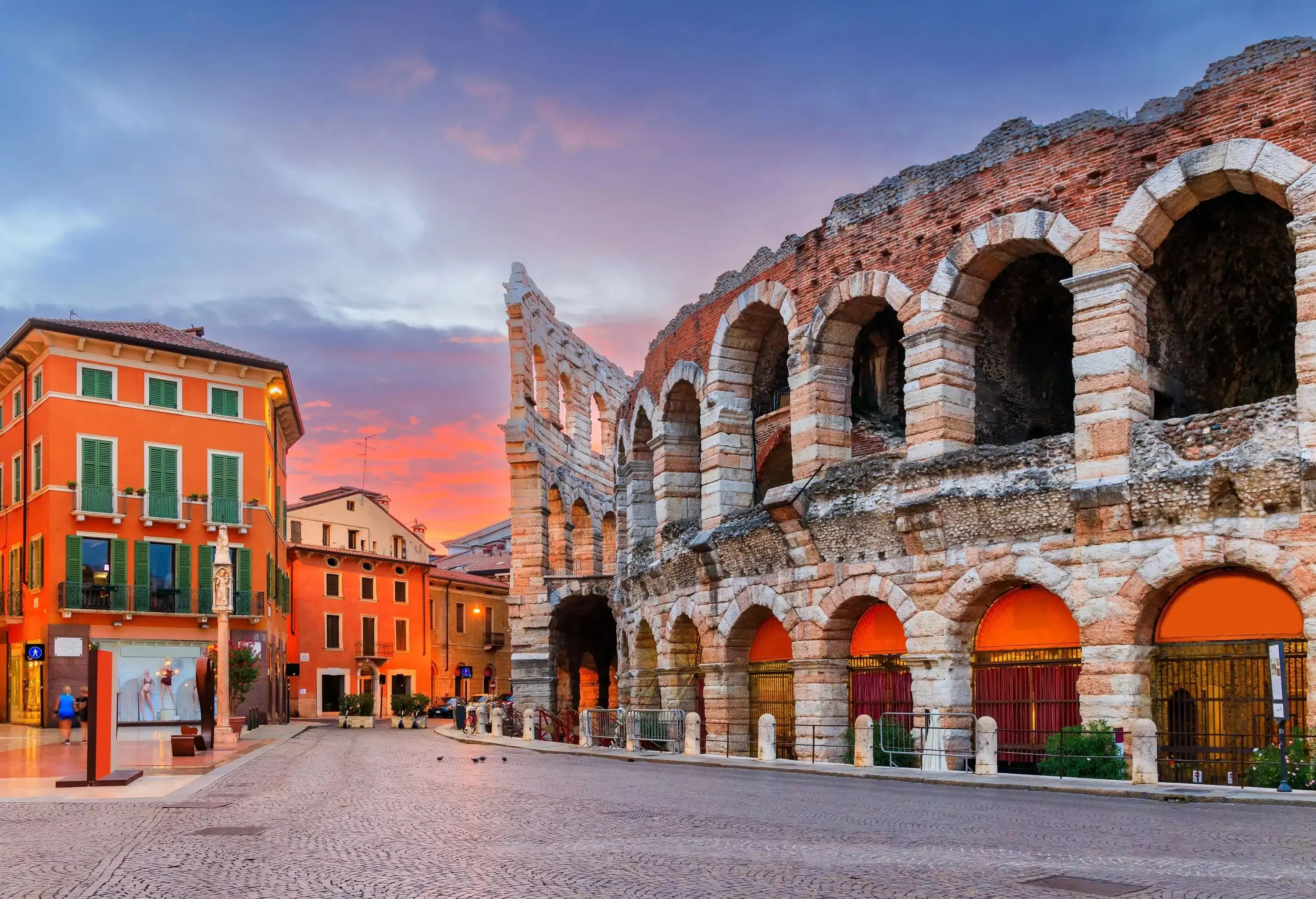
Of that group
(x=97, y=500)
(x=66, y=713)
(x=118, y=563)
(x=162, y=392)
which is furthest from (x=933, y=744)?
(x=162, y=392)

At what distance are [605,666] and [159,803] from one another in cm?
3009

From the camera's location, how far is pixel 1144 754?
15211mm

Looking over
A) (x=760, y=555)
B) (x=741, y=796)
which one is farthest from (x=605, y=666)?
(x=741, y=796)

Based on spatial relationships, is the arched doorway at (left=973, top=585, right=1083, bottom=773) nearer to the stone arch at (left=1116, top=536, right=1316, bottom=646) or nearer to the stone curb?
the stone arch at (left=1116, top=536, right=1316, bottom=646)

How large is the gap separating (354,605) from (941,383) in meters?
40.1

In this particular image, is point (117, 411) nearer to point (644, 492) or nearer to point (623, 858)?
point (644, 492)

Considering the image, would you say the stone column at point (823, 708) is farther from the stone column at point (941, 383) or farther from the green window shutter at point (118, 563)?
the green window shutter at point (118, 563)

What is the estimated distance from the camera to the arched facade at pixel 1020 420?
1683 centimetres

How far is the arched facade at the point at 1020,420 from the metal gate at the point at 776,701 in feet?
0.64

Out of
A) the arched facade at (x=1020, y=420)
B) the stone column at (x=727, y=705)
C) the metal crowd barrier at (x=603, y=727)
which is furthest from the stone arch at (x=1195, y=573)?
the metal crowd barrier at (x=603, y=727)

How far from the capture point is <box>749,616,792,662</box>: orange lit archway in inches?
950

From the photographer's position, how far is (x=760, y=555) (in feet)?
78.1

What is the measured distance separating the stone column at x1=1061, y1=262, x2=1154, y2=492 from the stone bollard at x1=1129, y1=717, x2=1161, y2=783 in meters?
3.63

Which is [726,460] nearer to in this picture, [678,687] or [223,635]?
[678,687]
